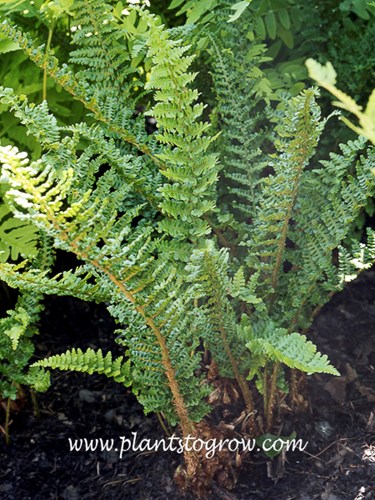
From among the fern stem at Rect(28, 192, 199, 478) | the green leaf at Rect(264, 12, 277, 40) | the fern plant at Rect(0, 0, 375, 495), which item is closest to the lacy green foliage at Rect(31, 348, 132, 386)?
the fern plant at Rect(0, 0, 375, 495)

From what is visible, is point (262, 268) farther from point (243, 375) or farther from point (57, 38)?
point (57, 38)

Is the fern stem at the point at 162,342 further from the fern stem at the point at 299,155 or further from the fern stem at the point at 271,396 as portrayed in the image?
the fern stem at the point at 299,155

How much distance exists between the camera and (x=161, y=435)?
73.9 inches

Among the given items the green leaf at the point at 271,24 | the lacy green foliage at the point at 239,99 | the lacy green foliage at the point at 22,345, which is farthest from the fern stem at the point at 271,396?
the green leaf at the point at 271,24

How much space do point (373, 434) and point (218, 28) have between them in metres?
1.13

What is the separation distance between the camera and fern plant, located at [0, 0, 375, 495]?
4.51ft

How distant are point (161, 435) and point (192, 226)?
2.12 feet

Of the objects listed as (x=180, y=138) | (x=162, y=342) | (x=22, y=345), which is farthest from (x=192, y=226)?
(x=22, y=345)

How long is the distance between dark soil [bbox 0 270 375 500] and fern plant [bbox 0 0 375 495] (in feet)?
0.38

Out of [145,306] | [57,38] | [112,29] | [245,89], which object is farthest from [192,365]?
[57,38]

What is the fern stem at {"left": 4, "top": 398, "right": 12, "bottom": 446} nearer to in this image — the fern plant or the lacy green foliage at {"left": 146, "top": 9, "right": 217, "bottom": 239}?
the fern plant

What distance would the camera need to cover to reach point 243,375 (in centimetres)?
175

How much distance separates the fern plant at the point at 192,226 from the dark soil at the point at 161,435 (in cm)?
12

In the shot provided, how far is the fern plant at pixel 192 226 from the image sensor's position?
54.2 inches
